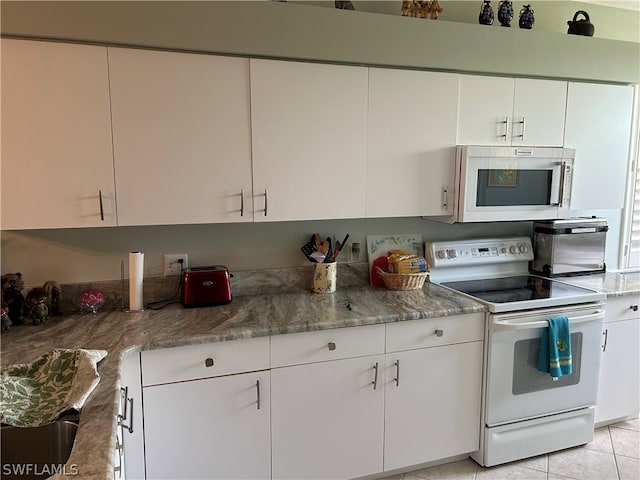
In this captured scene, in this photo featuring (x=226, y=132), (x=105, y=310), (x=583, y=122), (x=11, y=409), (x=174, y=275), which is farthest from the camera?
(x=583, y=122)

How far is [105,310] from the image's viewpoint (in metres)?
2.16

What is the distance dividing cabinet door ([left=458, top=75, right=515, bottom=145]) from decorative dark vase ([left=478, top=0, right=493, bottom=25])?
1.04 feet

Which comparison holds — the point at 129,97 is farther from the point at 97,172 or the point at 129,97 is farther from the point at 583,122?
the point at 583,122

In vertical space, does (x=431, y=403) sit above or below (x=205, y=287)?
below

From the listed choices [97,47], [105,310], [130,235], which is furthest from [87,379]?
[97,47]

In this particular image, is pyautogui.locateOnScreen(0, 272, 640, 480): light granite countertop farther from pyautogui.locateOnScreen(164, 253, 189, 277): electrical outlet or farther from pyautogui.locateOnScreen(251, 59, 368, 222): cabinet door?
pyautogui.locateOnScreen(251, 59, 368, 222): cabinet door

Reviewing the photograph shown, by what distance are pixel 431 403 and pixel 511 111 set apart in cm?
157

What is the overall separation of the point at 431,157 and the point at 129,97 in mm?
1436

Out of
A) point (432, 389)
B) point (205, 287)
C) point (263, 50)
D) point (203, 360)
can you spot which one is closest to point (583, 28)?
point (263, 50)

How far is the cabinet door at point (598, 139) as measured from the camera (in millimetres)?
2590

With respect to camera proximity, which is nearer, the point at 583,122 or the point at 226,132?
the point at 226,132

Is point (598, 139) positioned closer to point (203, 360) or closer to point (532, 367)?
point (532, 367)

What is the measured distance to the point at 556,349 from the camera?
7.31 feet

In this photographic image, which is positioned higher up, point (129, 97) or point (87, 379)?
point (129, 97)
